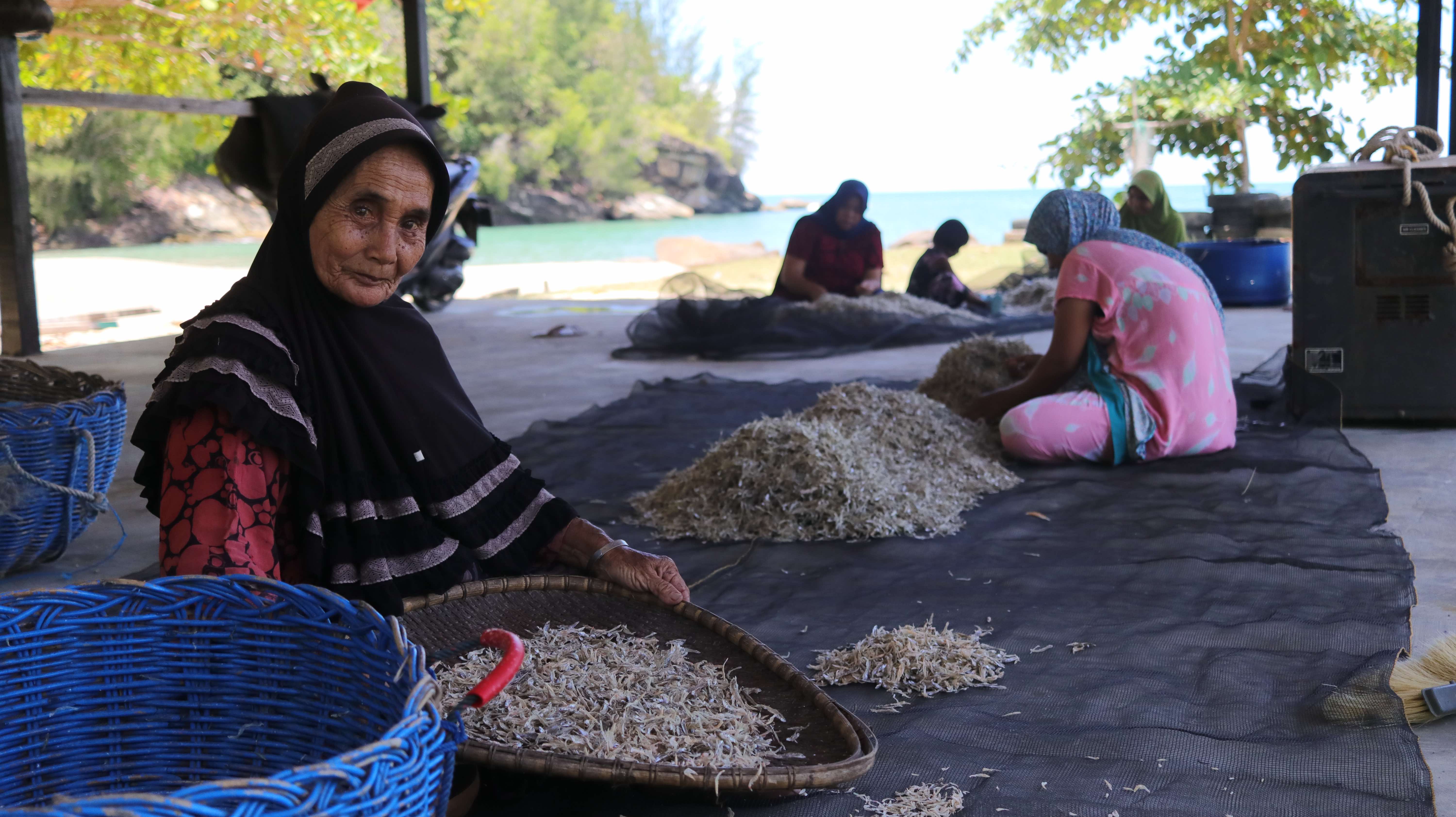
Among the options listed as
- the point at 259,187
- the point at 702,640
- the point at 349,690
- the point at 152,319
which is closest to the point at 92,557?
the point at 702,640

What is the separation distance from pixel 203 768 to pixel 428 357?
82cm

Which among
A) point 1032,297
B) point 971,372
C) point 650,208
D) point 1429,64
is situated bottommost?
point 971,372

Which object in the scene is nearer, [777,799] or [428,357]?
[777,799]

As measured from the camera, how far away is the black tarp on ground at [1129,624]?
163 centimetres

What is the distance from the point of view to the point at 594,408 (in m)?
4.72

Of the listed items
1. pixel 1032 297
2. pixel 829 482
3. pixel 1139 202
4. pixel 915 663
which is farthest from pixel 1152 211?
pixel 915 663

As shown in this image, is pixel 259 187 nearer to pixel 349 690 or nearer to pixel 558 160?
pixel 349 690

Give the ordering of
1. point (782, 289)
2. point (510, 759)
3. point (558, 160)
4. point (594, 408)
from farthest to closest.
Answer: point (558, 160) < point (782, 289) < point (594, 408) < point (510, 759)

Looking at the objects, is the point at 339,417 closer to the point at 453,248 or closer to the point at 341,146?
the point at 341,146

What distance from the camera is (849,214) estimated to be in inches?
283

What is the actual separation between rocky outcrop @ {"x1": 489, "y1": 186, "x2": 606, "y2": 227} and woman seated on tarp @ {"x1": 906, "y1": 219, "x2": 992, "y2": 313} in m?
31.1

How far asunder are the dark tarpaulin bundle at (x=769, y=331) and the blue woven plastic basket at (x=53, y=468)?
3676 mm

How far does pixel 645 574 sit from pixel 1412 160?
336cm

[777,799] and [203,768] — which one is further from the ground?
[203,768]
